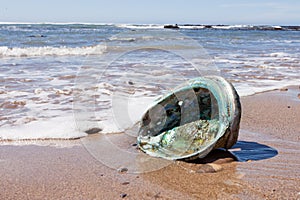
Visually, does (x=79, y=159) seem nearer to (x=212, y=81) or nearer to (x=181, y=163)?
(x=181, y=163)

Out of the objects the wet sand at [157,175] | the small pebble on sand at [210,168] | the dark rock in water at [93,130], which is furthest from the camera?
the dark rock in water at [93,130]

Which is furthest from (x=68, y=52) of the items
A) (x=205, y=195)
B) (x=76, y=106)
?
(x=205, y=195)

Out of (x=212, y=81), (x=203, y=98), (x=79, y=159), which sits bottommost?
(x=79, y=159)

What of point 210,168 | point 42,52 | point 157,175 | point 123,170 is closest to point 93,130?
point 123,170

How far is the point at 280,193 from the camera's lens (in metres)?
2.42

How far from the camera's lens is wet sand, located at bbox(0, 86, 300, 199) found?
8.00 feet

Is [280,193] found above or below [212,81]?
below

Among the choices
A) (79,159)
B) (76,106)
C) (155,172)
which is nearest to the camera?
(155,172)

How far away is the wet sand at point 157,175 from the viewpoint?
244 cm

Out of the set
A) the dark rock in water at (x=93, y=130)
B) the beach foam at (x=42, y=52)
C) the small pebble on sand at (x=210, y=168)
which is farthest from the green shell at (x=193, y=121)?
the beach foam at (x=42, y=52)

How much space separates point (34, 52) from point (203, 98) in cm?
1232

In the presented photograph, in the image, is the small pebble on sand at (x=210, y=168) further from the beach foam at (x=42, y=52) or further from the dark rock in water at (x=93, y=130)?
the beach foam at (x=42, y=52)

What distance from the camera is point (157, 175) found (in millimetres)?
2768

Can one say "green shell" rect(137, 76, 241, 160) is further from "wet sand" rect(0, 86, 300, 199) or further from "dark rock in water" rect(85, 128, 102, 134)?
"dark rock in water" rect(85, 128, 102, 134)
